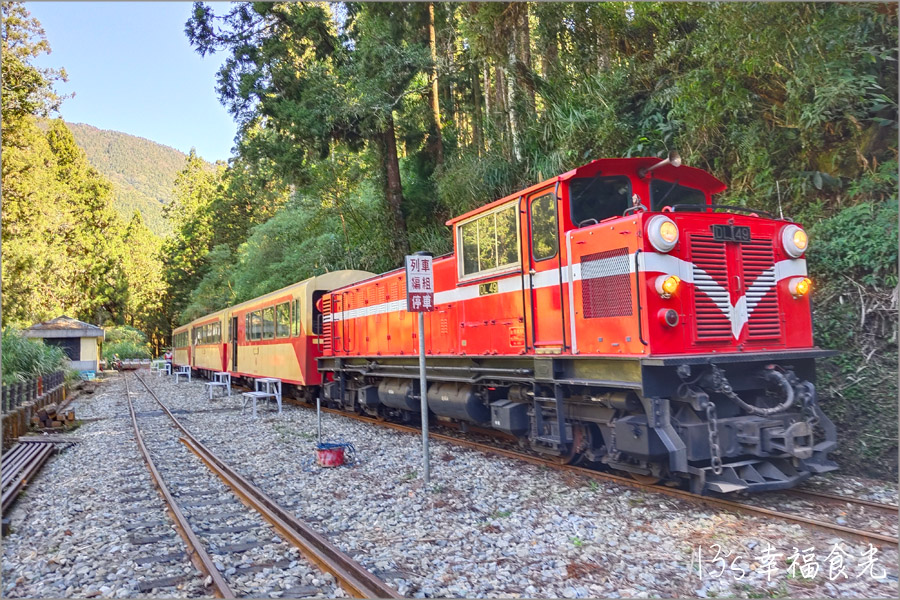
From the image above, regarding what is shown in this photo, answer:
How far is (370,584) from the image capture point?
14.2 feet

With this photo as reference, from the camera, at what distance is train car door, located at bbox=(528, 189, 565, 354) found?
275 inches

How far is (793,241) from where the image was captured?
662 centimetres

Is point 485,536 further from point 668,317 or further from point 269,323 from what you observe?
point 269,323

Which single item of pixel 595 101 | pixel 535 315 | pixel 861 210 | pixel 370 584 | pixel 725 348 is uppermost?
pixel 595 101

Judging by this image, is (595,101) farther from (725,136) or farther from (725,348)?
(725,348)

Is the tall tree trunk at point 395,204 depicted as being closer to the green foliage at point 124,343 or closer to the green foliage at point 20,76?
the green foliage at point 20,76

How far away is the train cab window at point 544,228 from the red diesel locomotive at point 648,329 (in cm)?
2

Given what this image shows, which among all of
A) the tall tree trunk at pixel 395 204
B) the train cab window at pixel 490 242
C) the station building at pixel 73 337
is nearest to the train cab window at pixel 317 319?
the tall tree trunk at pixel 395 204

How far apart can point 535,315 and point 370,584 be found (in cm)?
397

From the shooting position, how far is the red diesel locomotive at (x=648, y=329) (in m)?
5.72

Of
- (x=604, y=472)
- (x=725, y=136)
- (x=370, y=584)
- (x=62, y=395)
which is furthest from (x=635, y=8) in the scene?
(x=62, y=395)

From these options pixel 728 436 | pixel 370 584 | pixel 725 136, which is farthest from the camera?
pixel 725 136

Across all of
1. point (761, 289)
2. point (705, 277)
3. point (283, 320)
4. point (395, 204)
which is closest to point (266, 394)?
point (283, 320)

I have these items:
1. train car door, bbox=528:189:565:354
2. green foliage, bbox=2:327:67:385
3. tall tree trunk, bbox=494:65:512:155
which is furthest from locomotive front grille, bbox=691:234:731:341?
green foliage, bbox=2:327:67:385
